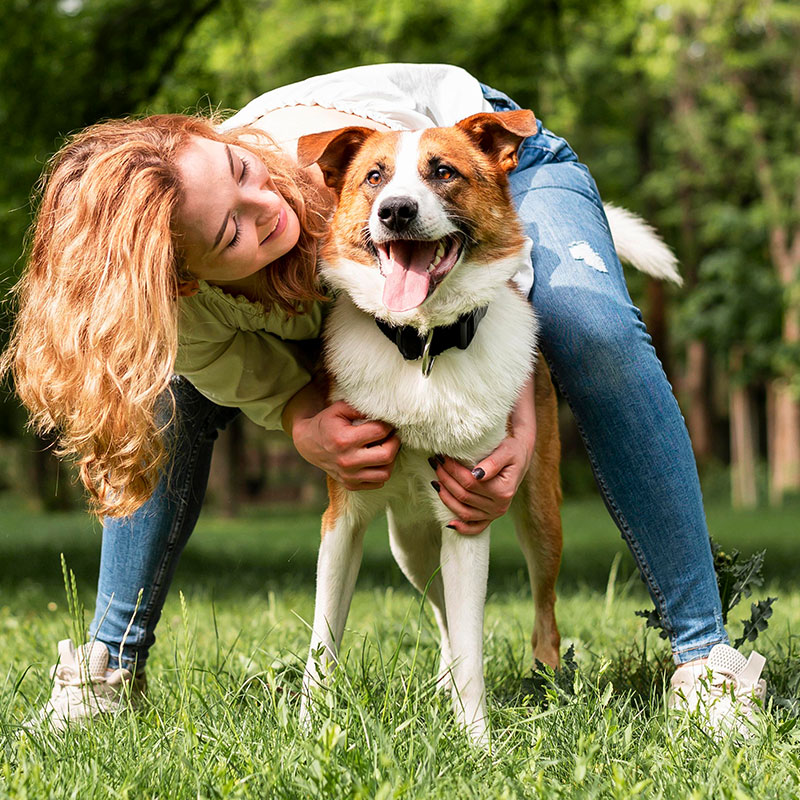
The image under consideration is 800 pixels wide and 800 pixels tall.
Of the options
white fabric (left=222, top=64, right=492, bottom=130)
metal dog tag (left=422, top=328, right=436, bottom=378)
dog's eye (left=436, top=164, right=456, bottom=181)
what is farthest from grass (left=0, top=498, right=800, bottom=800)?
white fabric (left=222, top=64, right=492, bottom=130)

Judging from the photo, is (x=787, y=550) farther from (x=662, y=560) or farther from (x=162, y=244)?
(x=162, y=244)

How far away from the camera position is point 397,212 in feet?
8.00

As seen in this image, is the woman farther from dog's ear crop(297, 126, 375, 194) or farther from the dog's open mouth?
the dog's open mouth

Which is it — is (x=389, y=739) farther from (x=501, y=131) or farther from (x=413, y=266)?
(x=501, y=131)

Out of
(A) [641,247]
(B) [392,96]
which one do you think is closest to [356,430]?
(B) [392,96]

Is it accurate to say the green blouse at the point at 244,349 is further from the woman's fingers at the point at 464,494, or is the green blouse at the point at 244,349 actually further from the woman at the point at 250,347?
the woman's fingers at the point at 464,494

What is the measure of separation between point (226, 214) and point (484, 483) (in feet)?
3.09

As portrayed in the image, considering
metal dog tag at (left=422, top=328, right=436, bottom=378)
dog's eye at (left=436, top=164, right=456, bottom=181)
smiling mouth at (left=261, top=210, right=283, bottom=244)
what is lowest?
metal dog tag at (left=422, top=328, right=436, bottom=378)

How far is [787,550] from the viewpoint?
9062 mm

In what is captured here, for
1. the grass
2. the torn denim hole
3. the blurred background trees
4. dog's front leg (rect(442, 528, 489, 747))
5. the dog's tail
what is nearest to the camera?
the grass

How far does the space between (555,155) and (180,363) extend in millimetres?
1343

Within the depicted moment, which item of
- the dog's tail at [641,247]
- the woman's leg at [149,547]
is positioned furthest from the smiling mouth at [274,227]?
the dog's tail at [641,247]

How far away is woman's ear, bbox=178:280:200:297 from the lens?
2504 millimetres

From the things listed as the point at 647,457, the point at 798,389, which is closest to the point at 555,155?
the point at 647,457
